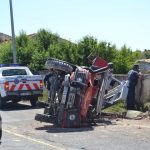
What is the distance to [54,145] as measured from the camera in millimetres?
10539

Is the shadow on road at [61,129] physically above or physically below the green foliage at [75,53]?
below

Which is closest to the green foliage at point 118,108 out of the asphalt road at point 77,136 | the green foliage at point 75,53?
the asphalt road at point 77,136

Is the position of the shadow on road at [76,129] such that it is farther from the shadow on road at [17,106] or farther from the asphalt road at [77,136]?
the shadow on road at [17,106]

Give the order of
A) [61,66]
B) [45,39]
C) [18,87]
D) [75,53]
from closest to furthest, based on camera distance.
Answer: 1. [61,66]
2. [18,87]
3. [75,53]
4. [45,39]

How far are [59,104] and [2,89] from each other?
22.2 ft

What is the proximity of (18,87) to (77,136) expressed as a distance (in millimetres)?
8626

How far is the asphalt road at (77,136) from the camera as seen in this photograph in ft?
33.9

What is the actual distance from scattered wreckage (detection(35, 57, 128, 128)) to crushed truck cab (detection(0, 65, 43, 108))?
5791 millimetres

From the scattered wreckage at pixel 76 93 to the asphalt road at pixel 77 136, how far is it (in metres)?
0.32

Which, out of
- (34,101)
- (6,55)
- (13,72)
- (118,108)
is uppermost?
(6,55)

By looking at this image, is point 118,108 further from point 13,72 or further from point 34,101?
point 13,72

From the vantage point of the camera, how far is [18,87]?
20.0 metres

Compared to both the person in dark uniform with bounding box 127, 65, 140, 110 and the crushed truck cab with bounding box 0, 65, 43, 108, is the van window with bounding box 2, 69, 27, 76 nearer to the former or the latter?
the crushed truck cab with bounding box 0, 65, 43, 108

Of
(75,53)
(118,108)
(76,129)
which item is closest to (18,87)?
(118,108)
